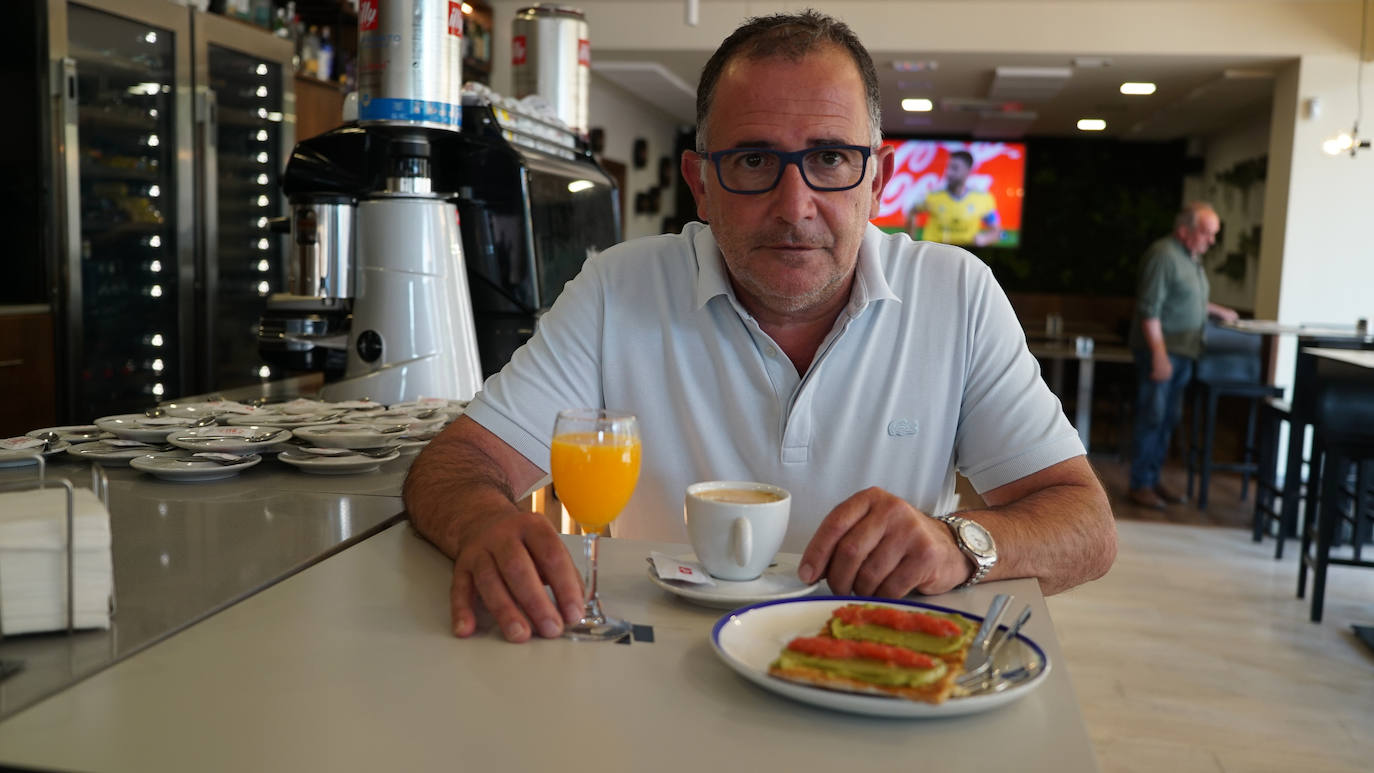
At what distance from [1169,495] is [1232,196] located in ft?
16.1

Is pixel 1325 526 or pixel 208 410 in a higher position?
pixel 208 410

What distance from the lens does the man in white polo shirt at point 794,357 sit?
1.39 m

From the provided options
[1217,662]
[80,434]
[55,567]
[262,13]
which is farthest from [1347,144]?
[55,567]

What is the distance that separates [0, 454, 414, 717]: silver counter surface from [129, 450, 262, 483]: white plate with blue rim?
2 centimetres

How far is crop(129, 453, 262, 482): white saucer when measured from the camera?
1.51m

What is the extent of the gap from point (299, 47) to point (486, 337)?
9.93 feet

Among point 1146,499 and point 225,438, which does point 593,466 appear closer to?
point 225,438

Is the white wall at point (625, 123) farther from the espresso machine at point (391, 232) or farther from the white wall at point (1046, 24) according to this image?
the espresso machine at point (391, 232)

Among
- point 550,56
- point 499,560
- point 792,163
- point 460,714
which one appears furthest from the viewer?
point 550,56

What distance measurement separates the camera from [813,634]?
0.92m

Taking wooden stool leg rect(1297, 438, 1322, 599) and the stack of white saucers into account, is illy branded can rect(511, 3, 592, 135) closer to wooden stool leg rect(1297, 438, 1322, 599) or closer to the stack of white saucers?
the stack of white saucers

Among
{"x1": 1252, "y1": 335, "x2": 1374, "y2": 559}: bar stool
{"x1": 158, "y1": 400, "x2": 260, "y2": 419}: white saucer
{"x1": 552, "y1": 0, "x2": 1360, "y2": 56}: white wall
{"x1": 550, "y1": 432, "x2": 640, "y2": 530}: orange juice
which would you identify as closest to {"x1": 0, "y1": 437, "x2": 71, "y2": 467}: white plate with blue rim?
{"x1": 158, "y1": 400, "x2": 260, "y2": 419}: white saucer

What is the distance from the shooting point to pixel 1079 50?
703 cm

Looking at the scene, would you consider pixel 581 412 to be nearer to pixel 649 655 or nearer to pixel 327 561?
pixel 649 655
